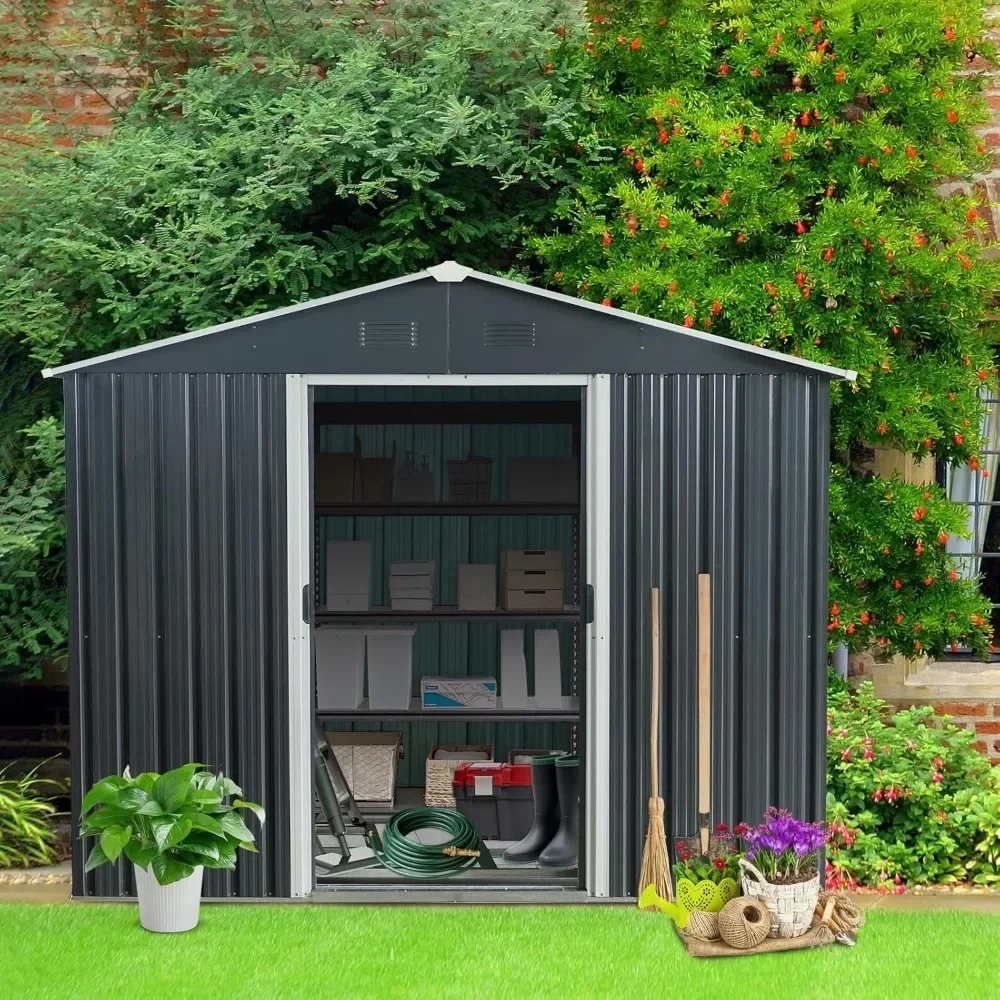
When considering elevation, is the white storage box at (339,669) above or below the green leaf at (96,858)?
above

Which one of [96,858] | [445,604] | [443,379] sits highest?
[443,379]

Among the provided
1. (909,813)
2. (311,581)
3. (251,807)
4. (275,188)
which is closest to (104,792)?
(251,807)

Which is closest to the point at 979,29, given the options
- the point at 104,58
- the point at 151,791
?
the point at 104,58

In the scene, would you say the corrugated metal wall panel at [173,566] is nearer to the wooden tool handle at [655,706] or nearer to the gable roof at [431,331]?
the gable roof at [431,331]

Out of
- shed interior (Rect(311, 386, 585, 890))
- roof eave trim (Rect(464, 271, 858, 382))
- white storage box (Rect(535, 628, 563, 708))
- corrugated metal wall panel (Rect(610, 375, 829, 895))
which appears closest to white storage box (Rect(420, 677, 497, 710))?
shed interior (Rect(311, 386, 585, 890))

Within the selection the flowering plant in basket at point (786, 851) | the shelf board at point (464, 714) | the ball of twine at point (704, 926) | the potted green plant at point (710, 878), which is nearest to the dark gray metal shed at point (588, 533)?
the potted green plant at point (710, 878)

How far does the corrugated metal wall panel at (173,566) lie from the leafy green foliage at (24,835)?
110 cm

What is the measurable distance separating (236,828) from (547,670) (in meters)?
1.82

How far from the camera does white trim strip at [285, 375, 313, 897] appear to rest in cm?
471

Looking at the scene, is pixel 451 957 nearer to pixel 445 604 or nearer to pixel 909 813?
pixel 909 813

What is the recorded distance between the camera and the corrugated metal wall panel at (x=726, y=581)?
4703 mm

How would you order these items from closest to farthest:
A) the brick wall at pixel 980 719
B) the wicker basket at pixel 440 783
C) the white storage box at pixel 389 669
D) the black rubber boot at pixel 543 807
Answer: the black rubber boot at pixel 543 807 < the white storage box at pixel 389 669 < the wicker basket at pixel 440 783 < the brick wall at pixel 980 719

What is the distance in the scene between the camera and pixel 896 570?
6.07 metres

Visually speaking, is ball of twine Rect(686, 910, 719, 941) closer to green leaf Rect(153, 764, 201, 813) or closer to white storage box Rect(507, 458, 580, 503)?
green leaf Rect(153, 764, 201, 813)
